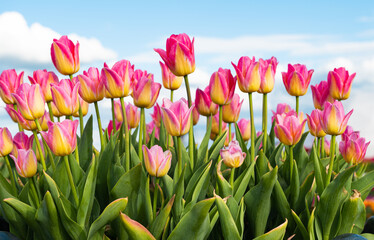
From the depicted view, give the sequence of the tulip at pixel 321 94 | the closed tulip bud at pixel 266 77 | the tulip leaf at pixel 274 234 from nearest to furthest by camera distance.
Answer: the tulip leaf at pixel 274 234, the closed tulip bud at pixel 266 77, the tulip at pixel 321 94

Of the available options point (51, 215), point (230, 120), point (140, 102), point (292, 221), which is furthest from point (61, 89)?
point (292, 221)

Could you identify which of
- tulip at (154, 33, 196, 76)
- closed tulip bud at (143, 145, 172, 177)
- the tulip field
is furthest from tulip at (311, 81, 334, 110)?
closed tulip bud at (143, 145, 172, 177)

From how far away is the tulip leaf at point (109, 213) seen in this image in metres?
1.81

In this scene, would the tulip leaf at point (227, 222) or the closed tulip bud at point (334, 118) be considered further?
the closed tulip bud at point (334, 118)

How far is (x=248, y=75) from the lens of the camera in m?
2.09

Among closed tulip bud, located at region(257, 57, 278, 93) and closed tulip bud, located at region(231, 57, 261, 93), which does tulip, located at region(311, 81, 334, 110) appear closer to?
closed tulip bud, located at region(257, 57, 278, 93)

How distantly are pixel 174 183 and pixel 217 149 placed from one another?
1.10 feet

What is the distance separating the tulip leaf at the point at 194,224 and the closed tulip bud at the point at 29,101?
2.65ft

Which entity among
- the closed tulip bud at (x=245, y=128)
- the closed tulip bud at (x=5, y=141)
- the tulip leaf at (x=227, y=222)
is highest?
the closed tulip bud at (x=5, y=141)

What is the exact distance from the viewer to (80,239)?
193 centimetres

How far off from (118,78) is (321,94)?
134 cm

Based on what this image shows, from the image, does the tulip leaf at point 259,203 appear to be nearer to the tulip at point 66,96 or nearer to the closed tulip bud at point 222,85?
the closed tulip bud at point 222,85

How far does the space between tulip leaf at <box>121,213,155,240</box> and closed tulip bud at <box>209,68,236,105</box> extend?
721 mm

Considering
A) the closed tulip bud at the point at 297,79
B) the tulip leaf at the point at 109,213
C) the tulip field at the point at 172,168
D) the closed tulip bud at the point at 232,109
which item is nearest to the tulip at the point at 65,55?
the tulip field at the point at 172,168
